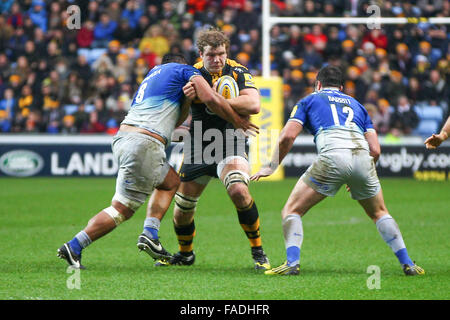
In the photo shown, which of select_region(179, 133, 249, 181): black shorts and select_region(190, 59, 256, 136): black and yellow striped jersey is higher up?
select_region(190, 59, 256, 136): black and yellow striped jersey

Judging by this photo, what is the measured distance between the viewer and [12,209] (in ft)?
44.0

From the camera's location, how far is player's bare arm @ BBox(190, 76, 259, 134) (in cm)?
738

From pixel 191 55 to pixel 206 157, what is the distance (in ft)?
42.9

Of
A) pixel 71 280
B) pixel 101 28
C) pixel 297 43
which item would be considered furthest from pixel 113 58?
pixel 71 280

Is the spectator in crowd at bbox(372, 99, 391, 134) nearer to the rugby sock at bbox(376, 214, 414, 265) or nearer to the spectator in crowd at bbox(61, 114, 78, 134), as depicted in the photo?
the spectator in crowd at bbox(61, 114, 78, 134)

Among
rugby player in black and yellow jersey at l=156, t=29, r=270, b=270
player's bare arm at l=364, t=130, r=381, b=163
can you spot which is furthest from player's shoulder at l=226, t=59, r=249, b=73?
player's bare arm at l=364, t=130, r=381, b=163

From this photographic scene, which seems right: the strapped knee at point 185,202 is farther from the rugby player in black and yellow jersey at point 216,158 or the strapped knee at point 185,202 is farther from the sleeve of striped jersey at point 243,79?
the sleeve of striped jersey at point 243,79

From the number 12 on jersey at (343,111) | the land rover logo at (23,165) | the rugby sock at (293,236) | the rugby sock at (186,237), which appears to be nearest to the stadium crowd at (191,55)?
the land rover logo at (23,165)

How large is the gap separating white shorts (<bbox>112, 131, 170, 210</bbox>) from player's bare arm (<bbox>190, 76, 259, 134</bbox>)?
1.93ft

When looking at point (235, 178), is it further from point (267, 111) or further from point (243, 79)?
point (267, 111)

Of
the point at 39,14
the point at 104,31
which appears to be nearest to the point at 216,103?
the point at 104,31

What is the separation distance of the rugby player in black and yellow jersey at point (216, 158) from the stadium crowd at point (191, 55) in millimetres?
12063
